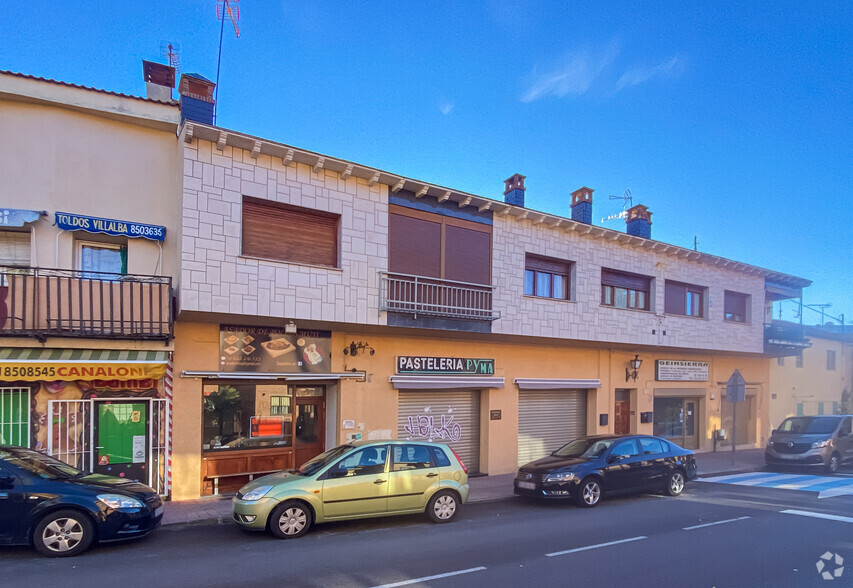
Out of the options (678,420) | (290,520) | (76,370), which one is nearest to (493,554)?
(290,520)

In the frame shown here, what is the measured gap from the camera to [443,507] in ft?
31.2

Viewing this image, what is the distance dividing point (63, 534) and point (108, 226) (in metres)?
6.19

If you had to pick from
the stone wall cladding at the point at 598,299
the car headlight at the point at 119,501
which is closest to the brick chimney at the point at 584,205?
the stone wall cladding at the point at 598,299

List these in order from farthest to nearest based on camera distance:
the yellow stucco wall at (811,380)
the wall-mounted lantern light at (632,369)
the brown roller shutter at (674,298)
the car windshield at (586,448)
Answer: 1. the yellow stucco wall at (811,380)
2. the brown roller shutter at (674,298)
3. the wall-mounted lantern light at (632,369)
4. the car windshield at (586,448)

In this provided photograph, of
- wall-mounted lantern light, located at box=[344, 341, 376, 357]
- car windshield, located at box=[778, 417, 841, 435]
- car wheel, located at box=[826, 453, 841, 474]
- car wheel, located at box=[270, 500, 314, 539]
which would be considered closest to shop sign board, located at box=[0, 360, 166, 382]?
wall-mounted lantern light, located at box=[344, 341, 376, 357]

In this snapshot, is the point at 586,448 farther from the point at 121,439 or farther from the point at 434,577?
the point at 121,439

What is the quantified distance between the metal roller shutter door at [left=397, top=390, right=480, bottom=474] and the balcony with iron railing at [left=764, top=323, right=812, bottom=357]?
14.2 meters

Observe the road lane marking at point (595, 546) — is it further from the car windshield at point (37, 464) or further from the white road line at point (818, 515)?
the car windshield at point (37, 464)

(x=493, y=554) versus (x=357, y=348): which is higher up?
(x=357, y=348)

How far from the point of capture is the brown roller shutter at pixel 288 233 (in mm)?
11211

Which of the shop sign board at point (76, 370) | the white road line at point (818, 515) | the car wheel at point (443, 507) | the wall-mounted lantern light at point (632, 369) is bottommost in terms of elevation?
the white road line at point (818, 515)

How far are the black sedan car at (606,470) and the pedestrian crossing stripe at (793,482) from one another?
8.91ft

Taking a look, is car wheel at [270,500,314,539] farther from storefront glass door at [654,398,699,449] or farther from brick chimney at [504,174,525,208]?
storefront glass door at [654,398,699,449]

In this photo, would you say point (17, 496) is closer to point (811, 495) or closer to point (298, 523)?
point (298, 523)
